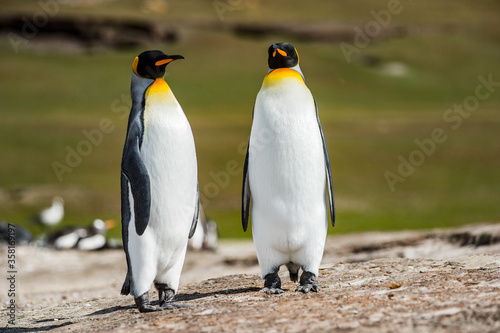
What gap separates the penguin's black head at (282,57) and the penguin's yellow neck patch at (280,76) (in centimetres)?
6

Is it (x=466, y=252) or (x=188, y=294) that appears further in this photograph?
(x=466, y=252)

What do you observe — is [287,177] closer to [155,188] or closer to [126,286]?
[155,188]

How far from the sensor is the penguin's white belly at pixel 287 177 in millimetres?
6137

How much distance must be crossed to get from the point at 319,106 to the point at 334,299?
35038mm

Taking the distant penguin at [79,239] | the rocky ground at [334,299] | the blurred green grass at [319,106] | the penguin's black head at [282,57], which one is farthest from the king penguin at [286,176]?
the blurred green grass at [319,106]

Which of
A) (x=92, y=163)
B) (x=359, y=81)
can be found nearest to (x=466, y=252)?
(x=92, y=163)

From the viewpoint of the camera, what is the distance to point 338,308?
4996 mm

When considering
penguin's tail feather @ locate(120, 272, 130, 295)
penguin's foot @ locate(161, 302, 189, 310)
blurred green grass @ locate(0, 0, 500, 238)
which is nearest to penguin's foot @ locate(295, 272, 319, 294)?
penguin's foot @ locate(161, 302, 189, 310)

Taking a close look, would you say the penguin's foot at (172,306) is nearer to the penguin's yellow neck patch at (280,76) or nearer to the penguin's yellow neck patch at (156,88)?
the penguin's yellow neck patch at (156,88)

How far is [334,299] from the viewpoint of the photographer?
539cm

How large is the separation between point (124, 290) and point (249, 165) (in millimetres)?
1711

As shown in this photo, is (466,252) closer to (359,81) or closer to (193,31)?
(359,81)

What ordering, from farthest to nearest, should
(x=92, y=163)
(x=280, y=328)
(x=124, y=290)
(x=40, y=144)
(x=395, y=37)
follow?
(x=395, y=37) < (x=40, y=144) < (x=92, y=163) < (x=124, y=290) < (x=280, y=328)

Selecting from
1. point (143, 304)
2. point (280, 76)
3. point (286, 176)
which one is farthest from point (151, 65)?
point (143, 304)
